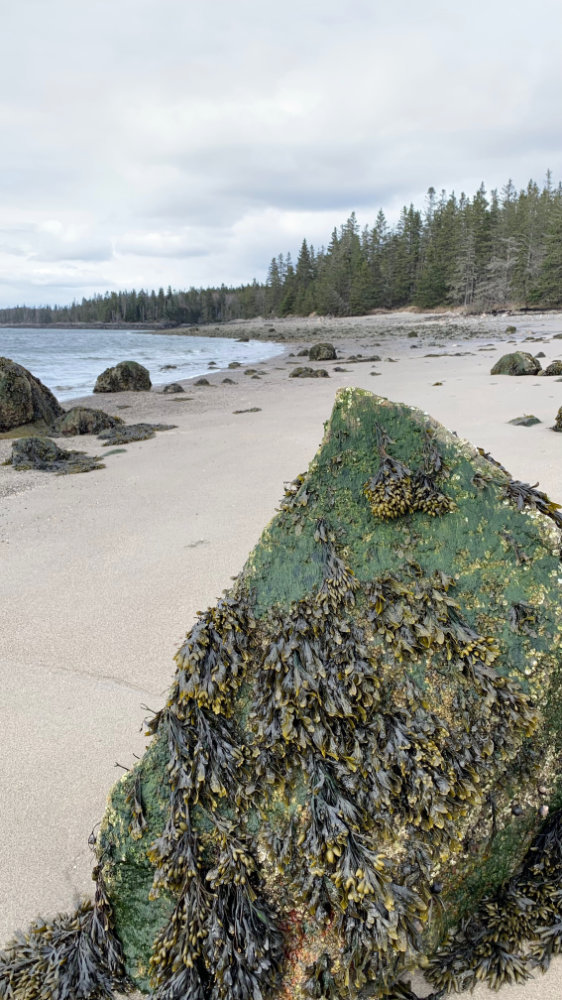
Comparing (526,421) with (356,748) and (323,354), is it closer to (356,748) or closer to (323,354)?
(356,748)

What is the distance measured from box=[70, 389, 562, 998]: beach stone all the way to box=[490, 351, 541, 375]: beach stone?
14.1 m

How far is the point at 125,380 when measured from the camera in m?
20.4

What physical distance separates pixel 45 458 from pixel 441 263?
2542 inches

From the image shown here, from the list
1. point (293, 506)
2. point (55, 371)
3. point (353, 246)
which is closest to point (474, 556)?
point (293, 506)

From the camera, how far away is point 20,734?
10.2 feet

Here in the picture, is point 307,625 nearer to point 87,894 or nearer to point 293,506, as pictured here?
point 293,506

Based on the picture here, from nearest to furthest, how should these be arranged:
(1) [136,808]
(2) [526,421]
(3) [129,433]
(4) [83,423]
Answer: (1) [136,808], (2) [526,421], (3) [129,433], (4) [83,423]

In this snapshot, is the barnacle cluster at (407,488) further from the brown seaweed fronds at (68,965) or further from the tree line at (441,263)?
the tree line at (441,263)

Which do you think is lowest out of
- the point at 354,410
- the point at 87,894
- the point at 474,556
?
the point at 87,894

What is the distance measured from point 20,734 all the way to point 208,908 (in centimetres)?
174

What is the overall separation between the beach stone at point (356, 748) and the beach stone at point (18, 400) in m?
12.0

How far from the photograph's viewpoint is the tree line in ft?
189

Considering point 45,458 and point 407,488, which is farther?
point 45,458

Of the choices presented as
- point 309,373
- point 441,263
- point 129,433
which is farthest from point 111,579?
point 441,263
